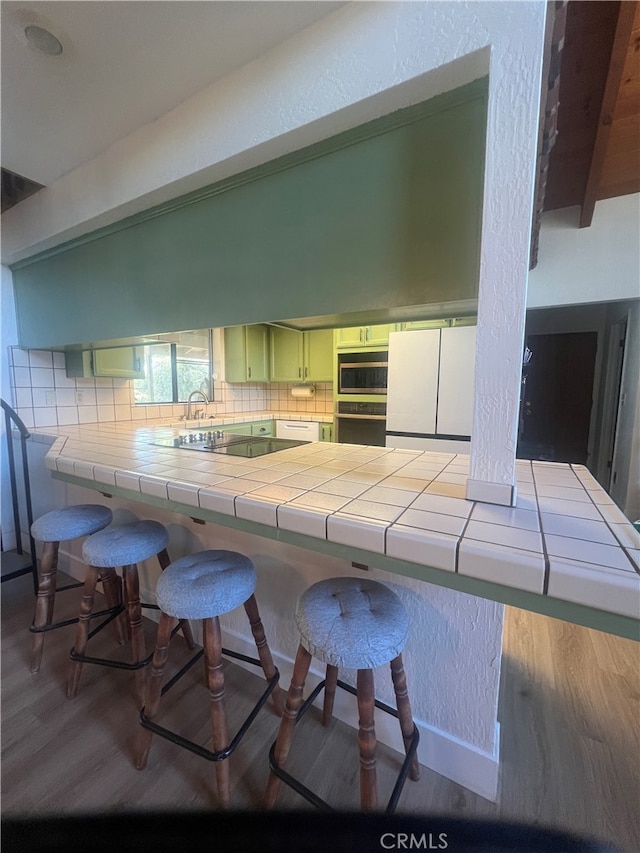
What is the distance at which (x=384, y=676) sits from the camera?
1.23 metres

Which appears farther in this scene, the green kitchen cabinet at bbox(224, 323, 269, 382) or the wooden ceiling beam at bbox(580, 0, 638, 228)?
the green kitchen cabinet at bbox(224, 323, 269, 382)

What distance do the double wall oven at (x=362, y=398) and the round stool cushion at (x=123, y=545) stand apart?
6.75 feet

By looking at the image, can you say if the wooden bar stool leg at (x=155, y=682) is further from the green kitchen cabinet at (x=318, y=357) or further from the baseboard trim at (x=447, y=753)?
the green kitchen cabinet at (x=318, y=357)

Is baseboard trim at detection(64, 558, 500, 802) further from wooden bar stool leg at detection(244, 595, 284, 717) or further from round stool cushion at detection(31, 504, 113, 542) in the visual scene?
round stool cushion at detection(31, 504, 113, 542)

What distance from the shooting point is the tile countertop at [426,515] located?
607mm

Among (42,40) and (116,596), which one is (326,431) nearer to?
(116,596)

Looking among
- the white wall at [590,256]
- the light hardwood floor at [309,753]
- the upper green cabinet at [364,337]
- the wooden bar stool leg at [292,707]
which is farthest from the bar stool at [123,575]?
the white wall at [590,256]

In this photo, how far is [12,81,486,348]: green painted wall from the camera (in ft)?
3.00

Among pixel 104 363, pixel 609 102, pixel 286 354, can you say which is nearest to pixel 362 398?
pixel 286 354

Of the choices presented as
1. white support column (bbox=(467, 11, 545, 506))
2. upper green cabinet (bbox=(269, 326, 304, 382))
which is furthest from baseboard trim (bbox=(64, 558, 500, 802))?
upper green cabinet (bbox=(269, 326, 304, 382))

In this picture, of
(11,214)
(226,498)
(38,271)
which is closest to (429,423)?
(226,498)

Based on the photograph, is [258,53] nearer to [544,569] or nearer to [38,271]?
[544,569]

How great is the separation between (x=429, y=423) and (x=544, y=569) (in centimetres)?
216

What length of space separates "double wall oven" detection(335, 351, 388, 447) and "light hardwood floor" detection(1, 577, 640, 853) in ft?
6.28
